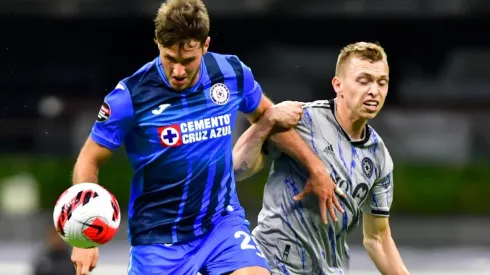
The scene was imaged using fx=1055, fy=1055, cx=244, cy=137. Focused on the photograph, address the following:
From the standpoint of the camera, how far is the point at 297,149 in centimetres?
637

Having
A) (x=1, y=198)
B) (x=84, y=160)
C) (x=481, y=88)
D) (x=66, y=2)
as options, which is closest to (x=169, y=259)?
(x=84, y=160)

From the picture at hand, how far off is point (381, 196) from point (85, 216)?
205 centimetres

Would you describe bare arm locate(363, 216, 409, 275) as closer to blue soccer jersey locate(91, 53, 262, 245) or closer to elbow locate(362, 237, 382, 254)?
elbow locate(362, 237, 382, 254)

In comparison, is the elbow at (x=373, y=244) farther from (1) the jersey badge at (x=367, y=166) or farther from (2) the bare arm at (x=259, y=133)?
(2) the bare arm at (x=259, y=133)

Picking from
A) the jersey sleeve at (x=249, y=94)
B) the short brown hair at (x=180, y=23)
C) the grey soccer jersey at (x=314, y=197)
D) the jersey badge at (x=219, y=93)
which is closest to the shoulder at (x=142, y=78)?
the short brown hair at (x=180, y=23)

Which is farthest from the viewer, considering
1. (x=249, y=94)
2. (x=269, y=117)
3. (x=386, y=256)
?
(x=386, y=256)

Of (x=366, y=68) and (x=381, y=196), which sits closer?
(x=366, y=68)

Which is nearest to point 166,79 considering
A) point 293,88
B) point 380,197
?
point 380,197

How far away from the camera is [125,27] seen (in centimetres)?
2805

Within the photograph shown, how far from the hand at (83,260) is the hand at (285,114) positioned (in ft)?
4.76

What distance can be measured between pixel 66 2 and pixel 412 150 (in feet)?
34.8

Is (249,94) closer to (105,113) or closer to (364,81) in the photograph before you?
(364,81)

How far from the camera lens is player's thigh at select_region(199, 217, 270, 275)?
19.6 feet

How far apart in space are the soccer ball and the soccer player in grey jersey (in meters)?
1.27
